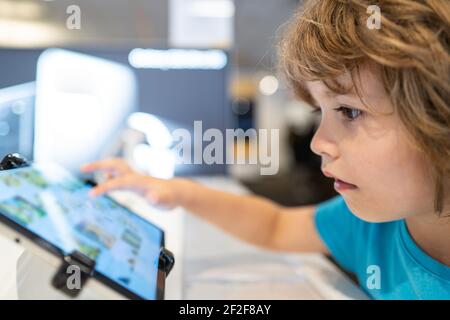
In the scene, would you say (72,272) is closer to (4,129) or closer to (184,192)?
(4,129)

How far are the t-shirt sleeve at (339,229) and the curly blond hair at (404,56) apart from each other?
0.74 ft

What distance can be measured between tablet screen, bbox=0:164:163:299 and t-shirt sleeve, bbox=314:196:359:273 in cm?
27

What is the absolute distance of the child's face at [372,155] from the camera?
336 mm

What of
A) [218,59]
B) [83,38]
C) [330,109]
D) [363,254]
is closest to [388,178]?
[330,109]

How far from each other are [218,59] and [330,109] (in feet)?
4.01

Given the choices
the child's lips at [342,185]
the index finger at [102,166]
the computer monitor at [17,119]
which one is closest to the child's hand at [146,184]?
the index finger at [102,166]

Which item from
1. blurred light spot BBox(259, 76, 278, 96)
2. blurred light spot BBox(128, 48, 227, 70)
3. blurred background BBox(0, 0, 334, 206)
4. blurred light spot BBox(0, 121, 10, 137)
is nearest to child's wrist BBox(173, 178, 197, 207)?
blurred background BBox(0, 0, 334, 206)

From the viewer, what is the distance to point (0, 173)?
1.10ft

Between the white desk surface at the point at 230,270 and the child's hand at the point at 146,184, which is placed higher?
the child's hand at the point at 146,184

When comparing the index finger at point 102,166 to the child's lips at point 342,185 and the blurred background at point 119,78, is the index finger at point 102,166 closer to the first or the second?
the blurred background at point 119,78

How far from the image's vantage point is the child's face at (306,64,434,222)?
336 mm

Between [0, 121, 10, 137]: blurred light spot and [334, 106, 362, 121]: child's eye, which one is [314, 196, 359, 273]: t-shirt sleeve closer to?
[334, 106, 362, 121]: child's eye

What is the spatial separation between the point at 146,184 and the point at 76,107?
0.88 feet
